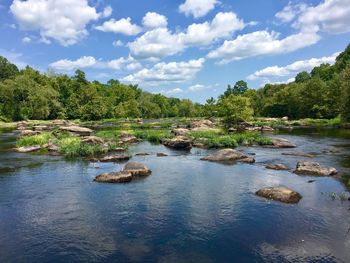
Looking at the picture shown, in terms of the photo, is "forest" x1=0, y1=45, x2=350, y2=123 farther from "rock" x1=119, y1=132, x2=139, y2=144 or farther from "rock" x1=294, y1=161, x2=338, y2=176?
"rock" x1=294, y1=161, x2=338, y2=176

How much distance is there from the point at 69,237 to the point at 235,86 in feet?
571

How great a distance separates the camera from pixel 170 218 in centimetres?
1894

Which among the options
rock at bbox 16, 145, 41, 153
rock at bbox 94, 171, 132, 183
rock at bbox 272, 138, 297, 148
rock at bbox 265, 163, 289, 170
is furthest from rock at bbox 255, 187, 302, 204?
rock at bbox 16, 145, 41, 153

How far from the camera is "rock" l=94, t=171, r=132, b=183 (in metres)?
26.7

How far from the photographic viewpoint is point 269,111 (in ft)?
431

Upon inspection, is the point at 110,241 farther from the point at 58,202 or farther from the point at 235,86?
the point at 235,86

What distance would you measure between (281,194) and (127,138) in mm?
34392

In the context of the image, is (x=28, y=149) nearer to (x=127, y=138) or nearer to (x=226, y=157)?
(x=127, y=138)

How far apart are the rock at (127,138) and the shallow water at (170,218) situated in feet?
68.5

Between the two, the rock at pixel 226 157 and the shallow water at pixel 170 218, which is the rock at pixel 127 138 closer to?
the rock at pixel 226 157

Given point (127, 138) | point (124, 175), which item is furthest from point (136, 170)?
point (127, 138)

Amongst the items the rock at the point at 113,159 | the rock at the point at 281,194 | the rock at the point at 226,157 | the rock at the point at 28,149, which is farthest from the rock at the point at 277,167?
the rock at the point at 28,149

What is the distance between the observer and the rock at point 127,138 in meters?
52.3

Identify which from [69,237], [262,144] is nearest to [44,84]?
[262,144]
